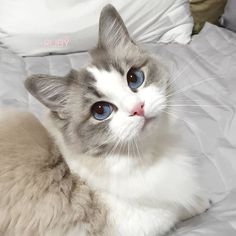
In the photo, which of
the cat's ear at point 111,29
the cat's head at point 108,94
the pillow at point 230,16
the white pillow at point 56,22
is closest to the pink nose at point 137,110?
the cat's head at point 108,94

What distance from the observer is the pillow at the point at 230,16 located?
75.8 inches

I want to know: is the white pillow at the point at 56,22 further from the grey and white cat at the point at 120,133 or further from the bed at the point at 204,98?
the grey and white cat at the point at 120,133

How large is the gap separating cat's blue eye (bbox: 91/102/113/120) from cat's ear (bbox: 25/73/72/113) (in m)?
0.10

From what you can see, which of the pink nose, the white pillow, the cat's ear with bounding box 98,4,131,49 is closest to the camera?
the pink nose

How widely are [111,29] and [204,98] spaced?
1.93 ft

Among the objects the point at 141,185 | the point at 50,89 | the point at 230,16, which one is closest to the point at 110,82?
the point at 50,89

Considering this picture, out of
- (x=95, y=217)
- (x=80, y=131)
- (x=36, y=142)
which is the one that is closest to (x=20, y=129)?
(x=36, y=142)

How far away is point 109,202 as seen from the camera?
96cm

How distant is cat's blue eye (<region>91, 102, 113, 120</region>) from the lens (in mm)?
909

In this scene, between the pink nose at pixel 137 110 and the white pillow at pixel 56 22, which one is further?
the white pillow at pixel 56 22

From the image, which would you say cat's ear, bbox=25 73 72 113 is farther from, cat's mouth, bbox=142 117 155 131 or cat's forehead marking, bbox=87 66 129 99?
cat's mouth, bbox=142 117 155 131

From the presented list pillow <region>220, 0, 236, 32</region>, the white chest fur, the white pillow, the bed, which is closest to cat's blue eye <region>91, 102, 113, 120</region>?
the white chest fur

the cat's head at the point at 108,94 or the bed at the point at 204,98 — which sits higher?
the cat's head at the point at 108,94

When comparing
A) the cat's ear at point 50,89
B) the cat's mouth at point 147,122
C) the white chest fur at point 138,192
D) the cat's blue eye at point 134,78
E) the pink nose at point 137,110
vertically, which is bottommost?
the white chest fur at point 138,192
